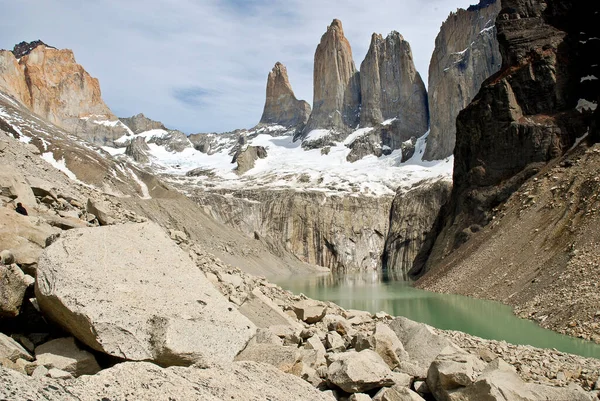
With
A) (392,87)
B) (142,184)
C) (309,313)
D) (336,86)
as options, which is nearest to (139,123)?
(336,86)

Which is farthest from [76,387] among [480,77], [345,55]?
[345,55]

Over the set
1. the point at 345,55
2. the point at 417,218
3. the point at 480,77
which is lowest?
the point at 417,218

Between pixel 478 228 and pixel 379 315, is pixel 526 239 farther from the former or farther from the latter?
pixel 379 315

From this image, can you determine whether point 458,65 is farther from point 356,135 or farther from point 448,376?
point 448,376

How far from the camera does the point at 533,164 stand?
39156mm

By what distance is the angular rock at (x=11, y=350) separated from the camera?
4964 millimetres

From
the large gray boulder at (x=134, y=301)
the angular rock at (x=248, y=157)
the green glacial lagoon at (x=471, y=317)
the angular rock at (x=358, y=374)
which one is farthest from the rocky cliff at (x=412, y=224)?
the angular rock at (x=358, y=374)

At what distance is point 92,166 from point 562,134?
1780 inches

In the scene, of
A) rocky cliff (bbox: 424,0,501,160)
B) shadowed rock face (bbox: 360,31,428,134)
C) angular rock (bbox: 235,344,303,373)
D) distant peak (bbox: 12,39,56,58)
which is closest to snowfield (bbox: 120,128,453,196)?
shadowed rock face (bbox: 360,31,428,134)

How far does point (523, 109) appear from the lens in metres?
42.9

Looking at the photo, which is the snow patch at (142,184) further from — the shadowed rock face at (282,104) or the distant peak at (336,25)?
the shadowed rock face at (282,104)

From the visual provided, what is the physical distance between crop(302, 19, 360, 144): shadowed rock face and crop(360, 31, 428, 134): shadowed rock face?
421 cm

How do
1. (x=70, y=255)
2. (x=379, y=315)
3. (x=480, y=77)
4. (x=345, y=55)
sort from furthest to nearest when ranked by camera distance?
1. (x=345, y=55)
2. (x=480, y=77)
3. (x=379, y=315)
4. (x=70, y=255)

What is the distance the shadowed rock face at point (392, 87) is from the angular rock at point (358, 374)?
119045 mm
